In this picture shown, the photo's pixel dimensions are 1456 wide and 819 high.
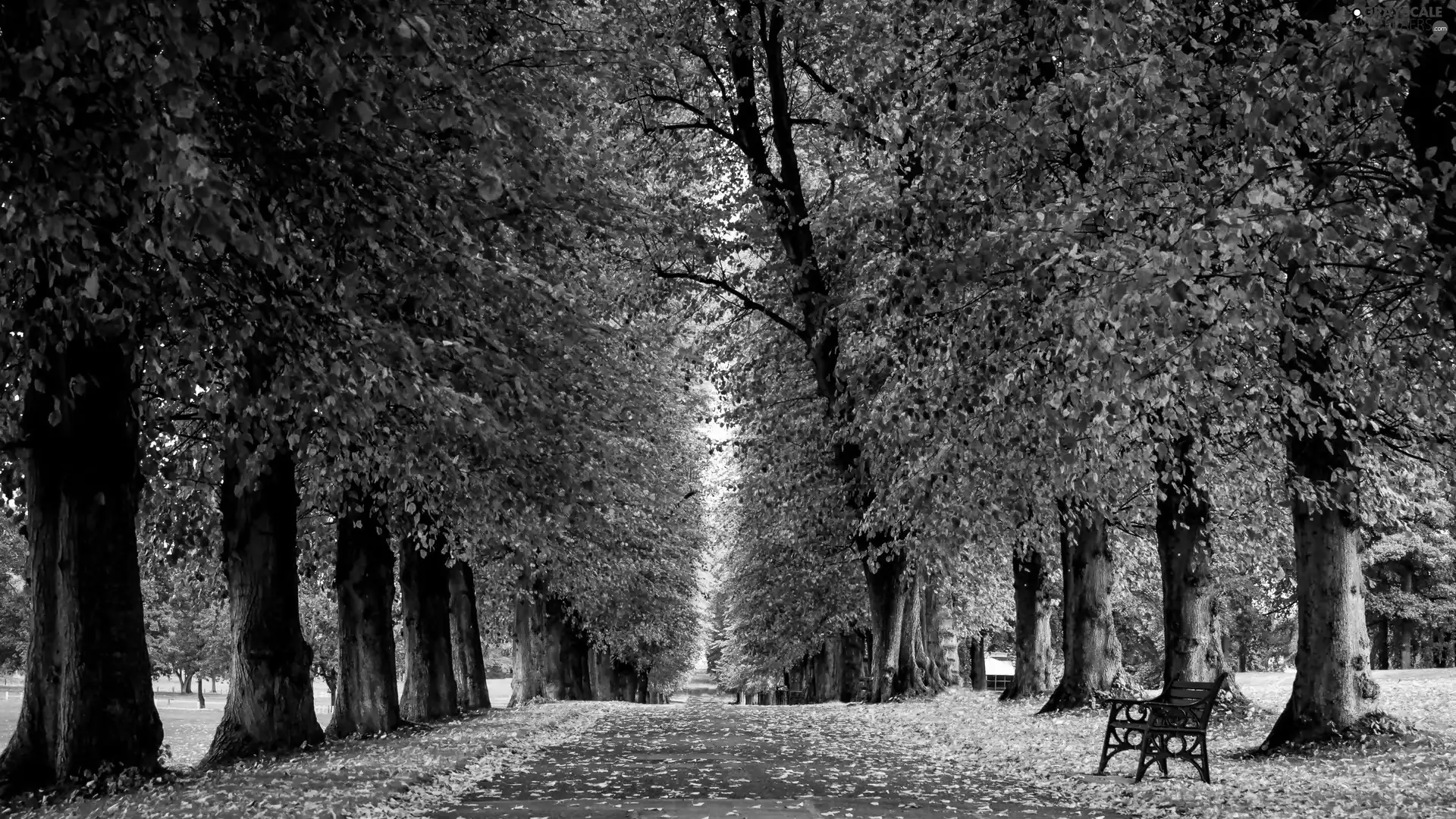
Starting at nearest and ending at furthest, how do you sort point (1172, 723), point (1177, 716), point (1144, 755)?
point (1144, 755) < point (1177, 716) < point (1172, 723)

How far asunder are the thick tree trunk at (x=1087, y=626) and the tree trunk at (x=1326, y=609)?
772 centimetres

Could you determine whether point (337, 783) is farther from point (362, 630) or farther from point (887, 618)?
point (887, 618)

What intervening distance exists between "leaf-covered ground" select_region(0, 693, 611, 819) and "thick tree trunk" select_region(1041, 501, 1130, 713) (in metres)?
10.0

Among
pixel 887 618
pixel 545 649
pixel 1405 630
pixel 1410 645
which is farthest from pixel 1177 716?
pixel 1410 645

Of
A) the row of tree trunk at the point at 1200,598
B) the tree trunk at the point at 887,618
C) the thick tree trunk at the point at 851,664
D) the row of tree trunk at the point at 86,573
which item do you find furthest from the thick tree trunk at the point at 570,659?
the row of tree trunk at the point at 86,573

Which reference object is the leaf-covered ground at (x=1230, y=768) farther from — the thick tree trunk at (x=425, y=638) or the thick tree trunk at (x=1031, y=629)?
the thick tree trunk at (x=425, y=638)

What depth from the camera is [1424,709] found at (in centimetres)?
2281

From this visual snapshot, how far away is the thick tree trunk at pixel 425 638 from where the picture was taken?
25.6 m

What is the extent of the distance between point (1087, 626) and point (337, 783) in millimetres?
15708

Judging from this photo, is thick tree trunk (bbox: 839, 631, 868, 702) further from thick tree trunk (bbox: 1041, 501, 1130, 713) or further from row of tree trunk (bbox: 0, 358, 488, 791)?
row of tree trunk (bbox: 0, 358, 488, 791)

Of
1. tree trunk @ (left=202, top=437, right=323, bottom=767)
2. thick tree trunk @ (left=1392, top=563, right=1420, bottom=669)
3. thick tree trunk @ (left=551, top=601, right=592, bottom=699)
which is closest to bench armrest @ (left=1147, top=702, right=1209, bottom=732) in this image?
tree trunk @ (left=202, top=437, right=323, bottom=767)

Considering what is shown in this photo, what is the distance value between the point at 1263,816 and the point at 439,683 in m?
19.1

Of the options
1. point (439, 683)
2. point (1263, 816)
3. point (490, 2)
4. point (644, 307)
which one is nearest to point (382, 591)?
point (439, 683)

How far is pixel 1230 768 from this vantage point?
14.2 metres
